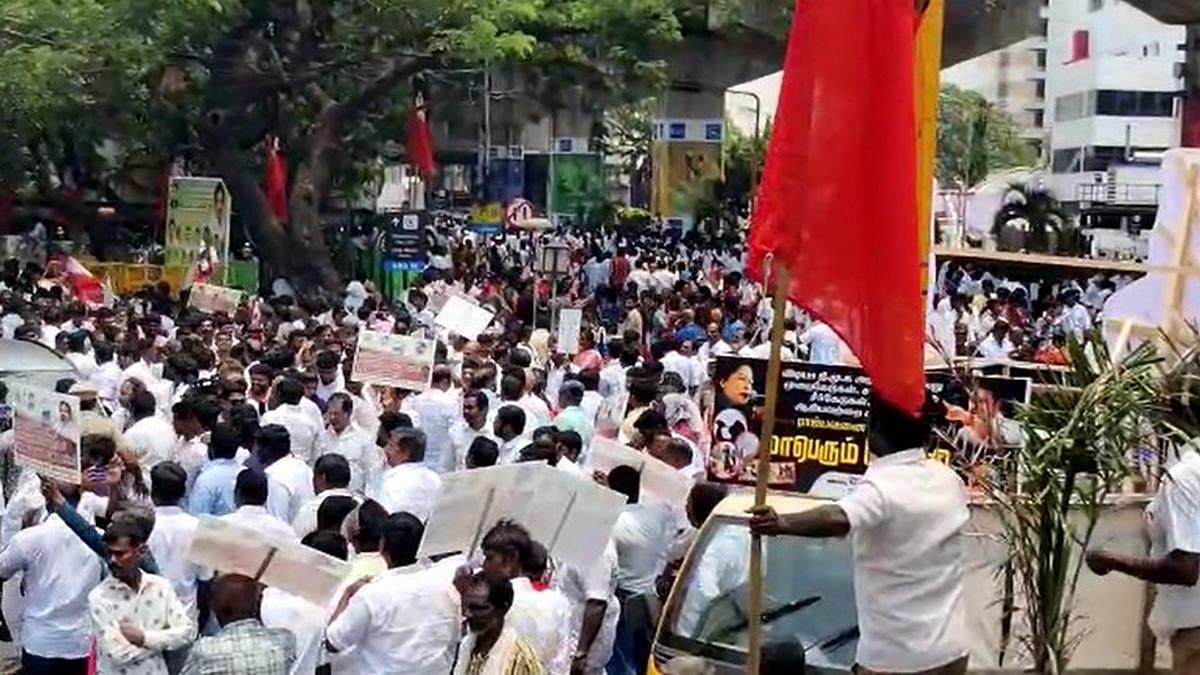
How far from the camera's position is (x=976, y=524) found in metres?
6.76

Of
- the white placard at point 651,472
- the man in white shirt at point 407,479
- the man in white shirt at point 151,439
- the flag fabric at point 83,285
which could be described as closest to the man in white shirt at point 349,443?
the man in white shirt at point 151,439

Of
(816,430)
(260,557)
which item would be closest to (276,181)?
(816,430)

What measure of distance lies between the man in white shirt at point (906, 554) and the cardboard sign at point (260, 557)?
6.44 ft

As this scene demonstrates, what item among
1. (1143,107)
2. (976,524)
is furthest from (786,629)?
(1143,107)

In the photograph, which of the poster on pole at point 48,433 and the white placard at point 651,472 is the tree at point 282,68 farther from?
the poster on pole at point 48,433

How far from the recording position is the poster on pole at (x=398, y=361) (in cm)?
1239

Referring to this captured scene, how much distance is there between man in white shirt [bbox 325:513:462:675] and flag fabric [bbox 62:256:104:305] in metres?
16.6

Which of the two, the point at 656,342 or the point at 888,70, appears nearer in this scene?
the point at 888,70

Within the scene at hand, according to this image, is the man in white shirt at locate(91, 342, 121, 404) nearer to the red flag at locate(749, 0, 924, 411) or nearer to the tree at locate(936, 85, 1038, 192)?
the red flag at locate(749, 0, 924, 411)

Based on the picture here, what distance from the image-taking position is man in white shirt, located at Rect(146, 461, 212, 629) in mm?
8133

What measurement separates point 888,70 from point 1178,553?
5.65 feet

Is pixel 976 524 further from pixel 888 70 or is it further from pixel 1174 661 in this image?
pixel 888 70

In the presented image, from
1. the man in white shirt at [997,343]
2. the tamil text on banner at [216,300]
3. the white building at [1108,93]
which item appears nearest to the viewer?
the man in white shirt at [997,343]

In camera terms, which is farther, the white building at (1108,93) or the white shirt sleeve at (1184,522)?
the white building at (1108,93)
